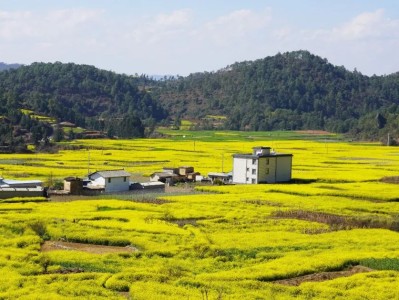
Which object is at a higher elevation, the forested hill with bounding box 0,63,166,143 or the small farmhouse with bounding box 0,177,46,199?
the forested hill with bounding box 0,63,166,143

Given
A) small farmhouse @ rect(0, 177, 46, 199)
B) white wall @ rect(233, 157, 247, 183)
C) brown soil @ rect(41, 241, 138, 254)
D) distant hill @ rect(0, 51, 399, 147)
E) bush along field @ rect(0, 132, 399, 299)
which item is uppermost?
distant hill @ rect(0, 51, 399, 147)

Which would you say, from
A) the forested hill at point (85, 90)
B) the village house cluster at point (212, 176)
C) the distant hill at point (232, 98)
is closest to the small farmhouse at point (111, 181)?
the village house cluster at point (212, 176)

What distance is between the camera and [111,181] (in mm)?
43781

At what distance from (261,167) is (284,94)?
11682 centimetres

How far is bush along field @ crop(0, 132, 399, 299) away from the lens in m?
20.2

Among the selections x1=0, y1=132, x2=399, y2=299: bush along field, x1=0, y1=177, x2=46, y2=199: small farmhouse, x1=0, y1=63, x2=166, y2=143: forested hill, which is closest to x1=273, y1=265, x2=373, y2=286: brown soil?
x1=0, y1=132, x2=399, y2=299: bush along field

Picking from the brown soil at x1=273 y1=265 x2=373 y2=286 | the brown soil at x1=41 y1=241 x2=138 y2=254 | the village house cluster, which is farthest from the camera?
the village house cluster

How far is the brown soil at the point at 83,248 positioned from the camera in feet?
83.9

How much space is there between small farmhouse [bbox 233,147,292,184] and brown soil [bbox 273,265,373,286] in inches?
1020

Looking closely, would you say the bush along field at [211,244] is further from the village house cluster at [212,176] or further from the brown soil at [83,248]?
the village house cluster at [212,176]

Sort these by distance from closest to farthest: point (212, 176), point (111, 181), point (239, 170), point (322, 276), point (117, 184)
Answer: point (322, 276) < point (111, 181) < point (117, 184) < point (239, 170) < point (212, 176)

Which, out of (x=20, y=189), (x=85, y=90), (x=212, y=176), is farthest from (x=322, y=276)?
(x=85, y=90)

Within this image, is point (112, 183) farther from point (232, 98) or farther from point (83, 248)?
point (232, 98)

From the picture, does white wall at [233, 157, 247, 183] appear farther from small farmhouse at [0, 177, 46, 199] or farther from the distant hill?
the distant hill
